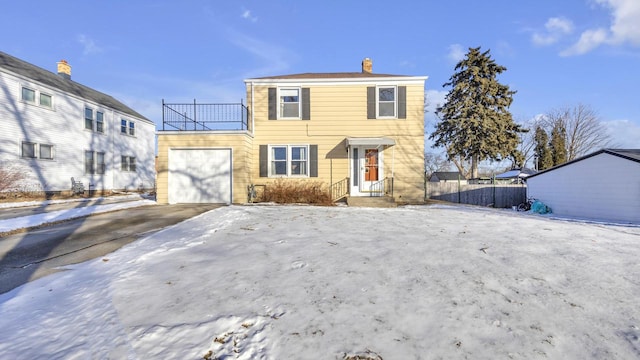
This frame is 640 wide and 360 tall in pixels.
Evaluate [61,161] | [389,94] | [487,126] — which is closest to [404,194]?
[389,94]

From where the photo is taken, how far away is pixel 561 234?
6.05m

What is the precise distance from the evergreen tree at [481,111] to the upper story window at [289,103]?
15.6 m

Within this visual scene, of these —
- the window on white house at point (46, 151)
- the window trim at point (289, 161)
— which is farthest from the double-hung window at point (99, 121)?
the window trim at point (289, 161)

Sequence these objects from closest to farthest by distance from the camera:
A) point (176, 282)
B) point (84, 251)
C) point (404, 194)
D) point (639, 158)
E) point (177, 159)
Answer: point (176, 282) → point (84, 251) → point (639, 158) → point (177, 159) → point (404, 194)

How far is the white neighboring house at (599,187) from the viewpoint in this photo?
31.1 feet

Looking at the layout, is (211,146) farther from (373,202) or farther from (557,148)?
(557,148)

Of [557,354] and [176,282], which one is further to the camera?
[176,282]

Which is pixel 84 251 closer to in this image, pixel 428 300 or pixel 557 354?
pixel 428 300

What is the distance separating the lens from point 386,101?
12.7 m

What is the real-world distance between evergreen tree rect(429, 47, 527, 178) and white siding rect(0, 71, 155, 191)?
82.2ft

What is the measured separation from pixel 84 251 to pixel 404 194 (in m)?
11.1

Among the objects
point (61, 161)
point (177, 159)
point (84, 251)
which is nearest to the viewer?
point (84, 251)

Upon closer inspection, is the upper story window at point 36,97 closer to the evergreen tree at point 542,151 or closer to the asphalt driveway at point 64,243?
the asphalt driveway at point 64,243

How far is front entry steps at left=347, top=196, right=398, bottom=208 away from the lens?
1131 cm
